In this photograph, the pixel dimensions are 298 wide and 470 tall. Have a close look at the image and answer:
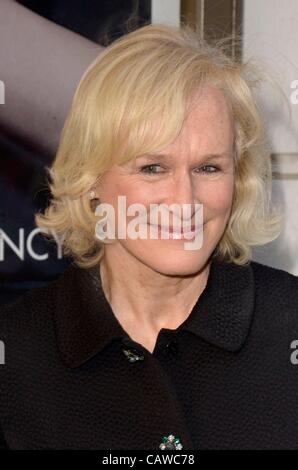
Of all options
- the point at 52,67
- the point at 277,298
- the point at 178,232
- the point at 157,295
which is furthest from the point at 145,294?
the point at 52,67

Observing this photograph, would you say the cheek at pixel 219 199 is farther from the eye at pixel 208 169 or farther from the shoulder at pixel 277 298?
the shoulder at pixel 277 298

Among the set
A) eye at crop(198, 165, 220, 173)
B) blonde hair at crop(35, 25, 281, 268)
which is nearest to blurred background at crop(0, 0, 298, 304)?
blonde hair at crop(35, 25, 281, 268)

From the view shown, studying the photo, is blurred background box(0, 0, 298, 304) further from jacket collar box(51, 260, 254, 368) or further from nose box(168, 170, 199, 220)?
nose box(168, 170, 199, 220)

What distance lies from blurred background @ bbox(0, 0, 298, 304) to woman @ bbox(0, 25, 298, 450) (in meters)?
0.49

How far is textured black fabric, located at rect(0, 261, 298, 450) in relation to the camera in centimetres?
160

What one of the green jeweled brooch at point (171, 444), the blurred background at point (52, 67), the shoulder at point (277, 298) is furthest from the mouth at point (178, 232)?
the blurred background at point (52, 67)

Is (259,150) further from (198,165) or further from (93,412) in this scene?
(93,412)

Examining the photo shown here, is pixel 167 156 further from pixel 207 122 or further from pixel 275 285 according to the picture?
pixel 275 285

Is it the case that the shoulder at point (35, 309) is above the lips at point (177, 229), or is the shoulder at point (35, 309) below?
below

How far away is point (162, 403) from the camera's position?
5.25 ft

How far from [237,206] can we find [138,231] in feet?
0.82

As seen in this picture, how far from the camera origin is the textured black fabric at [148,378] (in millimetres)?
1602

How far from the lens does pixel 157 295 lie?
1664mm

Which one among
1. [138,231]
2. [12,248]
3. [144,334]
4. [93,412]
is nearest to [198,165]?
[138,231]
